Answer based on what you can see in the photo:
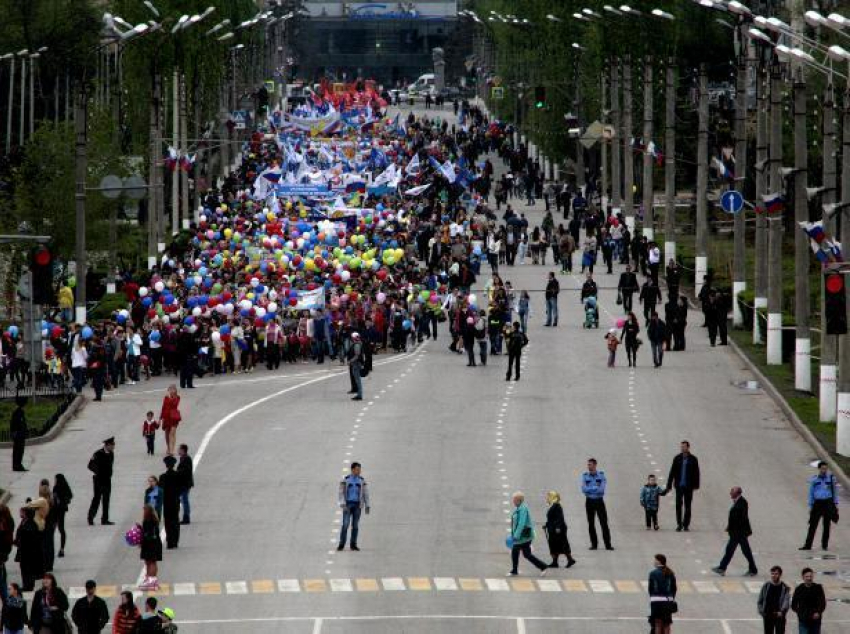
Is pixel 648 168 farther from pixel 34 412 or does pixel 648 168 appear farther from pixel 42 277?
pixel 42 277

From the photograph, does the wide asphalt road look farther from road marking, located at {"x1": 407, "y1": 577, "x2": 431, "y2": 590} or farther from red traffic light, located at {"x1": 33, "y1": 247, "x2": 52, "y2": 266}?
red traffic light, located at {"x1": 33, "y1": 247, "x2": 52, "y2": 266}

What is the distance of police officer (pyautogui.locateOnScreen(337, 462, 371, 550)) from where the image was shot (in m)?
37.9

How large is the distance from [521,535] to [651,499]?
3.93m

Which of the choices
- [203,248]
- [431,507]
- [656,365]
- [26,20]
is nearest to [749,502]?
[431,507]

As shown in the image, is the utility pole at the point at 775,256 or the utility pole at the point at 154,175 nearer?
the utility pole at the point at 775,256

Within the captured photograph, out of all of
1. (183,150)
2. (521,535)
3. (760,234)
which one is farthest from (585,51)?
(521,535)

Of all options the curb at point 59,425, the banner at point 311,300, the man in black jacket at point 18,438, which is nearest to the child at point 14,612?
the man in black jacket at point 18,438

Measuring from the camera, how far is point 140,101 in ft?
320

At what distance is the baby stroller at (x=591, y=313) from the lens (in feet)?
214

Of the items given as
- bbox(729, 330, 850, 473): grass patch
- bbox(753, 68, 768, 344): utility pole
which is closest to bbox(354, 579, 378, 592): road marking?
bbox(729, 330, 850, 473): grass patch

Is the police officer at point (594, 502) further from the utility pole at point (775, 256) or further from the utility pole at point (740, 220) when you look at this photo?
the utility pole at point (740, 220)

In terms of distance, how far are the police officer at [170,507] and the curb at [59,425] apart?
33.1 feet

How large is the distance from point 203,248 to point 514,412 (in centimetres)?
2232

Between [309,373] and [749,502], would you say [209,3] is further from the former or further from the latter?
[749,502]
